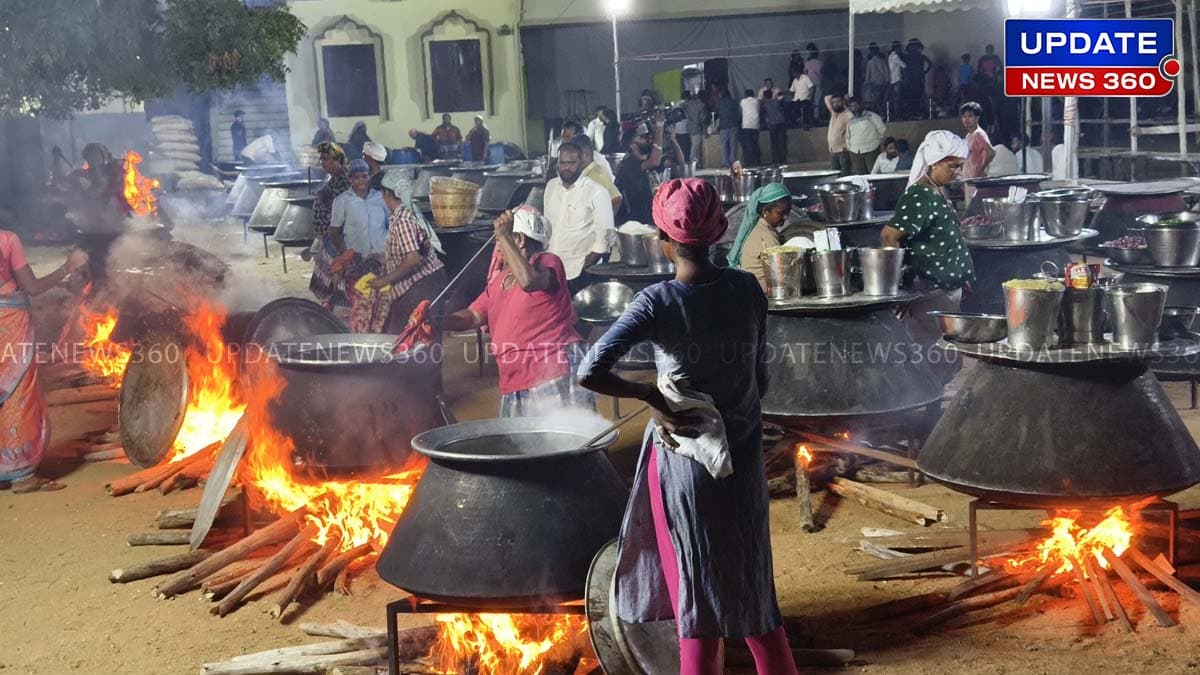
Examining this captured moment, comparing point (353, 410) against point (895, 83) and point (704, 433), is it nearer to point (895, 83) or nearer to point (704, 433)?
point (704, 433)

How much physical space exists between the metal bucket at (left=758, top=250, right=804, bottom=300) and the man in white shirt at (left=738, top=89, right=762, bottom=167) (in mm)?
16144

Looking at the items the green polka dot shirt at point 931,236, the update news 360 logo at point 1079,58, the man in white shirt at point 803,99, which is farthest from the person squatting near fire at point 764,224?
the man in white shirt at point 803,99

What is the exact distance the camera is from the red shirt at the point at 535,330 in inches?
238

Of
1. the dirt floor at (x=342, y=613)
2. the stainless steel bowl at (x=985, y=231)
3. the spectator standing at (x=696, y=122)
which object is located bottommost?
the dirt floor at (x=342, y=613)

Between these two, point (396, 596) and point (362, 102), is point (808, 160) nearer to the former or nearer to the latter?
point (362, 102)

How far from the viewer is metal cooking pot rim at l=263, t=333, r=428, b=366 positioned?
5863 millimetres

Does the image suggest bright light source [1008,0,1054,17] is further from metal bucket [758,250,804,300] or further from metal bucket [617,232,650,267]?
metal bucket [758,250,804,300]

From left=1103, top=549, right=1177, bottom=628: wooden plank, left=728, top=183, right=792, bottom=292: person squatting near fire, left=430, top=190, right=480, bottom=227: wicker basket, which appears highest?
left=430, top=190, right=480, bottom=227: wicker basket

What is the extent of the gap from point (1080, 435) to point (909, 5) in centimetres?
1139

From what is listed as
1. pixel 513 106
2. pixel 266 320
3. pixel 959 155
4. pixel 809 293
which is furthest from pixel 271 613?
pixel 513 106

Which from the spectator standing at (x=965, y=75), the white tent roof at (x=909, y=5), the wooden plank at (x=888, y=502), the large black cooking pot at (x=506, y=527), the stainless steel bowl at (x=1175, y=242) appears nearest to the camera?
the large black cooking pot at (x=506, y=527)

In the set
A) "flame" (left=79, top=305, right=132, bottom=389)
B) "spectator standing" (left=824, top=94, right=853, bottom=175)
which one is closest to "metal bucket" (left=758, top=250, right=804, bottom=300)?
"flame" (left=79, top=305, right=132, bottom=389)

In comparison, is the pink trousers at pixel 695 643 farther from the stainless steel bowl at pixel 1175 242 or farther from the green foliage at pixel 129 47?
the green foliage at pixel 129 47

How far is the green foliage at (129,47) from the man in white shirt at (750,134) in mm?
14674
